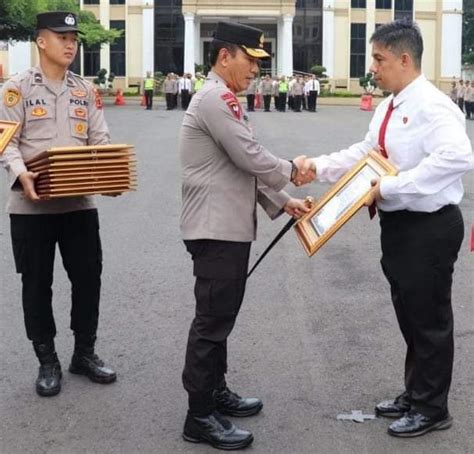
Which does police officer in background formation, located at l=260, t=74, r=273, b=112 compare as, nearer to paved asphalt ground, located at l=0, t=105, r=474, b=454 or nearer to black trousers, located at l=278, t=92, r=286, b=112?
black trousers, located at l=278, t=92, r=286, b=112

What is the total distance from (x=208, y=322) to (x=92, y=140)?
1423 mm

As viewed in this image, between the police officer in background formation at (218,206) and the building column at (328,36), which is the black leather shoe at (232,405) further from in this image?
the building column at (328,36)

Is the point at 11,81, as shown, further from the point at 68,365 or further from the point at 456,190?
the point at 456,190

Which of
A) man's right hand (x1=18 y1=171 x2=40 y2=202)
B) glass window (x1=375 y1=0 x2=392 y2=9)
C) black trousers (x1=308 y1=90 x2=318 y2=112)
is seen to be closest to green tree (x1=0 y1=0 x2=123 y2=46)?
black trousers (x1=308 y1=90 x2=318 y2=112)

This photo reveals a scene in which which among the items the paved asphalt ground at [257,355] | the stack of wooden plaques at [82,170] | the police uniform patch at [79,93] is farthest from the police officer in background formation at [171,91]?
the stack of wooden plaques at [82,170]

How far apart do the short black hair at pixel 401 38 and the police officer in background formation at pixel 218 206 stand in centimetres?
59

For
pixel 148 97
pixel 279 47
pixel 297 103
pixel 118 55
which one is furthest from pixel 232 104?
pixel 279 47

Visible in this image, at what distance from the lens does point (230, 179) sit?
402 centimetres

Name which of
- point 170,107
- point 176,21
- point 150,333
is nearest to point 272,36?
point 176,21

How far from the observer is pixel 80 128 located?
4.68 meters

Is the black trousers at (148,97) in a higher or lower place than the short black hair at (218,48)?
higher

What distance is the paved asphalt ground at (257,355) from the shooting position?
4156 millimetres

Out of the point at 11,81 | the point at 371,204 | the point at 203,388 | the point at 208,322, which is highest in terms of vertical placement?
the point at 11,81

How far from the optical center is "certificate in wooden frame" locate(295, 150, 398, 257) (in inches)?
154
